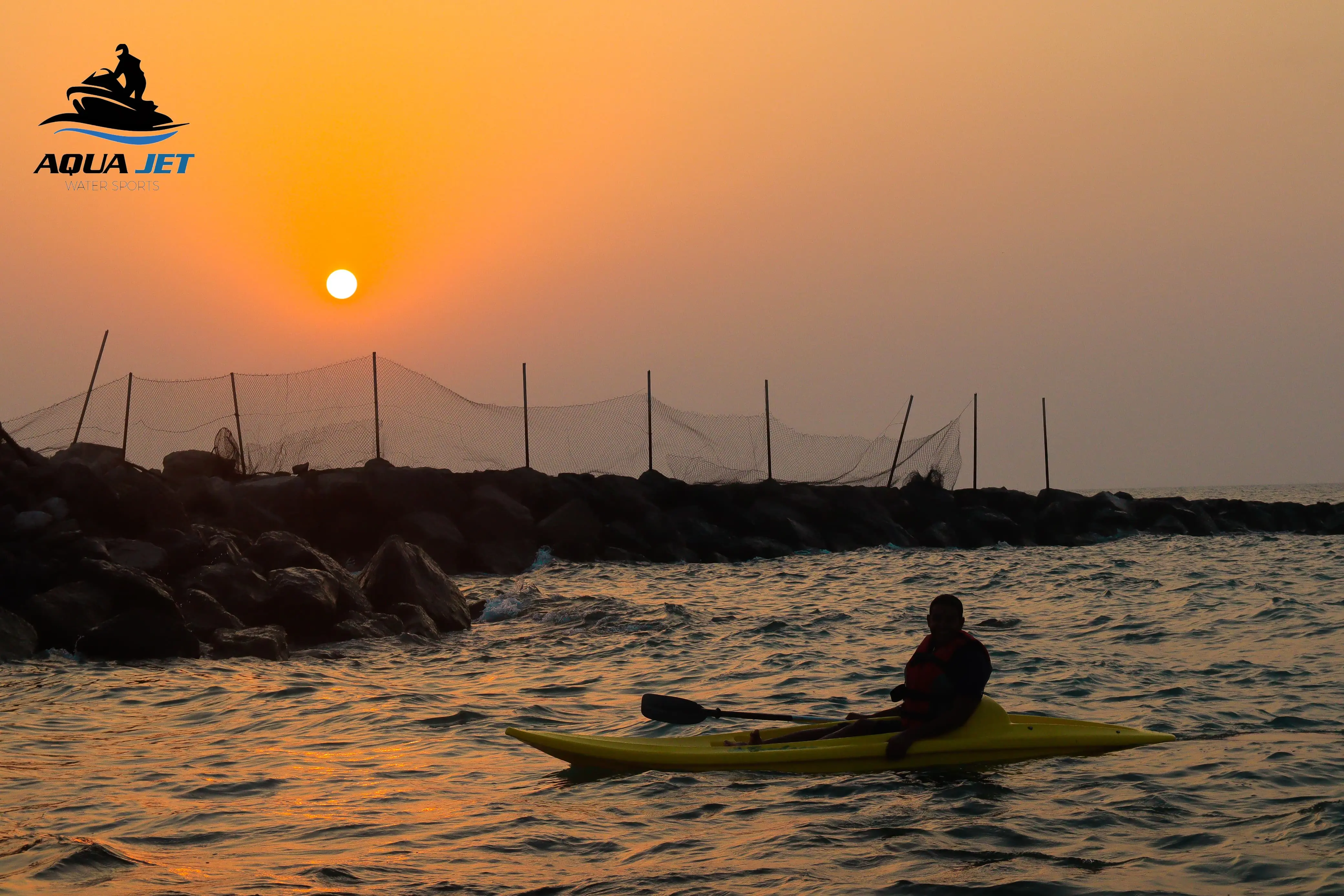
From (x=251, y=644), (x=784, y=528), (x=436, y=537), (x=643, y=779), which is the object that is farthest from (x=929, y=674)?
(x=784, y=528)

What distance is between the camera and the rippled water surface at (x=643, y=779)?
5.65 meters

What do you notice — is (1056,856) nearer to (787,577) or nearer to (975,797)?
(975,797)

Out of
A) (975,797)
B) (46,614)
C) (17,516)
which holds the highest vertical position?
(17,516)

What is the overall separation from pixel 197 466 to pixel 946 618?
64.3ft

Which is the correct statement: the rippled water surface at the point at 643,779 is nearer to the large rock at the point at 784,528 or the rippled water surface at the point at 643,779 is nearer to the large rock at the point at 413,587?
the large rock at the point at 413,587

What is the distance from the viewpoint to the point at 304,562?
1609 cm

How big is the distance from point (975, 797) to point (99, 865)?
485 centimetres

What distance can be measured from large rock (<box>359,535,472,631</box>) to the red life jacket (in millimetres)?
8973

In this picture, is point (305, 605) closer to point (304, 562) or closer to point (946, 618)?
point (304, 562)

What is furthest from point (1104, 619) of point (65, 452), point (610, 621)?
point (65, 452)

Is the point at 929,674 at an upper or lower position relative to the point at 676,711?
upper

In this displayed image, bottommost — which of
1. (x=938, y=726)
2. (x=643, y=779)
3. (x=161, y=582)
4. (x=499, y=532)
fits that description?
(x=643, y=779)

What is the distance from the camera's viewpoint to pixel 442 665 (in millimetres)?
12875

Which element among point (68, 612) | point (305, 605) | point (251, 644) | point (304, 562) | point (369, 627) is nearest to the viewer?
point (68, 612)
